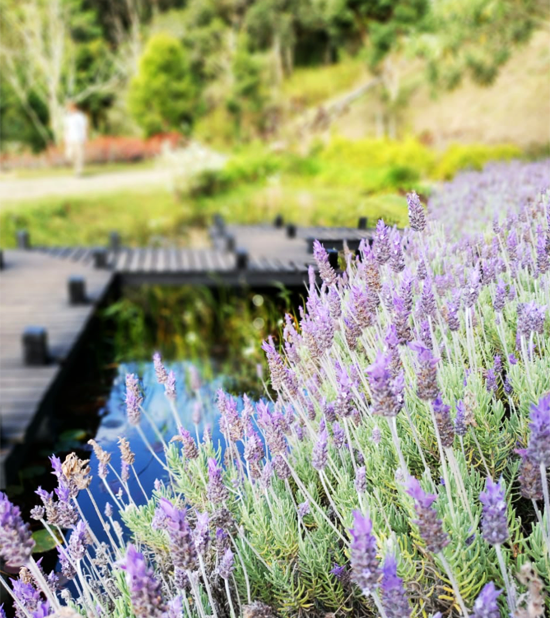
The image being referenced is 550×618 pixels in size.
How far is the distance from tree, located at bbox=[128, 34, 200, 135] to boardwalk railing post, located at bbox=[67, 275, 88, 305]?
759 inches

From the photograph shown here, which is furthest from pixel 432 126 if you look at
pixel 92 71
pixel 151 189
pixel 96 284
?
pixel 96 284

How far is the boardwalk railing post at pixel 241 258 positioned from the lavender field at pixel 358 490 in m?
5.37

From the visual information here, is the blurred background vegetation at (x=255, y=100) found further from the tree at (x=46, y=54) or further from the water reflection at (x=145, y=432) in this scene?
the water reflection at (x=145, y=432)

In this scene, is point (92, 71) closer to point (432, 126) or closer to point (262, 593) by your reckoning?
point (432, 126)

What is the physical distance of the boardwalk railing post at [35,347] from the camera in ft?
14.5

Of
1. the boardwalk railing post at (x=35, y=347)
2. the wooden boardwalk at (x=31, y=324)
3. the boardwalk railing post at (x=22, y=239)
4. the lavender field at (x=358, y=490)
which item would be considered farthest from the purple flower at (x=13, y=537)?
the boardwalk railing post at (x=22, y=239)

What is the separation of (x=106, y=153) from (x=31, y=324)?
727 inches

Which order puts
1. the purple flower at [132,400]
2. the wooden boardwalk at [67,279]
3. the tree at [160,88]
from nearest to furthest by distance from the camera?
the purple flower at [132,400], the wooden boardwalk at [67,279], the tree at [160,88]

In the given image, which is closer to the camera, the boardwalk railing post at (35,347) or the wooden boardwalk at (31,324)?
the wooden boardwalk at (31,324)

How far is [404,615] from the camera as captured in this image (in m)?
0.93

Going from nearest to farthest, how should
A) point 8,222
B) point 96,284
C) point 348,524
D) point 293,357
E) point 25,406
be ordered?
→ point 348,524
point 293,357
point 25,406
point 96,284
point 8,222

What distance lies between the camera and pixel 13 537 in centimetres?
98

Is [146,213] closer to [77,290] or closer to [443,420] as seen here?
[77,290]

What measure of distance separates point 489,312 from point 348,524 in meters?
0.97
